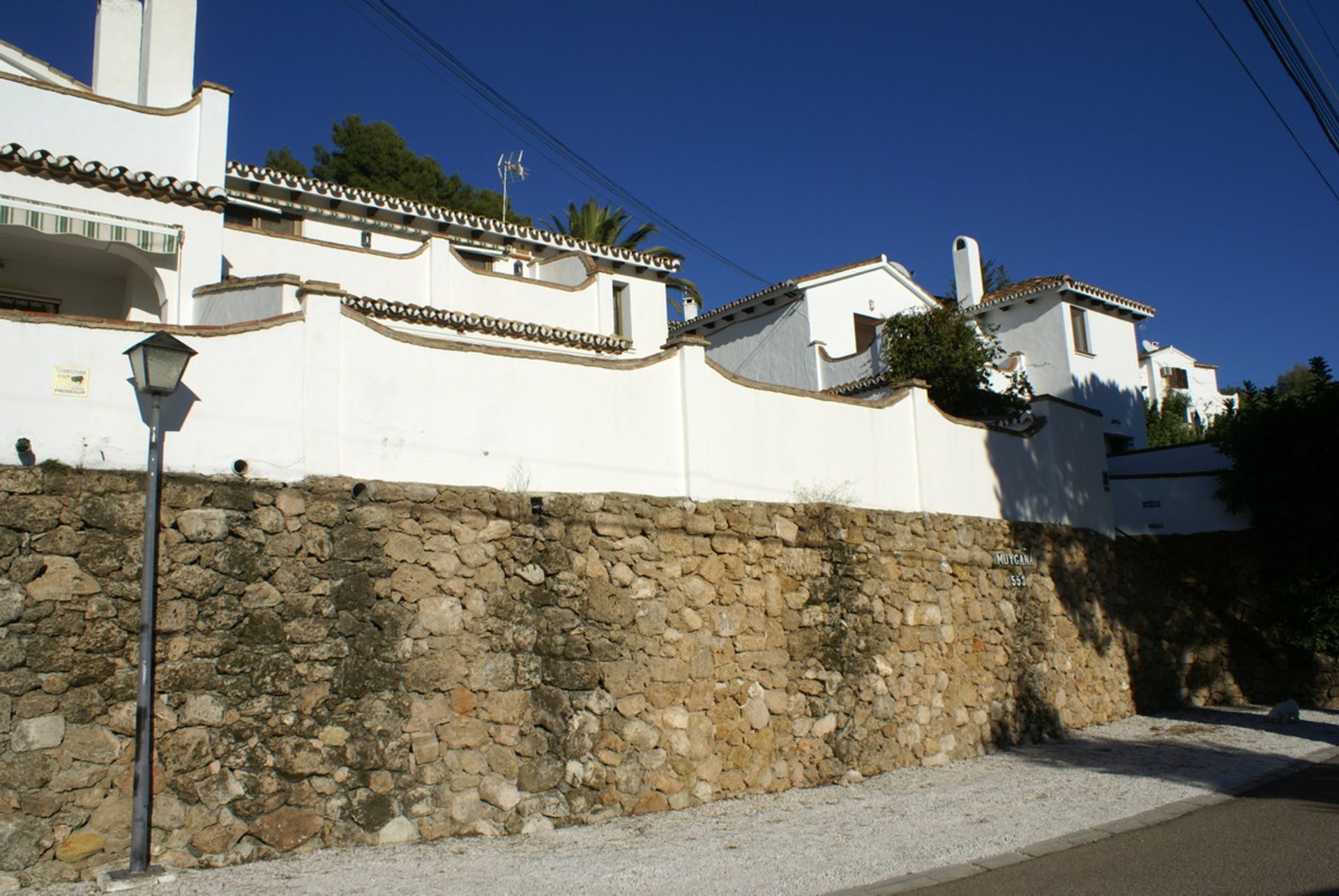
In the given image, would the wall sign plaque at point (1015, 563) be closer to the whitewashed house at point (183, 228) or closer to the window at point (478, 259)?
the whitewashed house at point (183, 228)

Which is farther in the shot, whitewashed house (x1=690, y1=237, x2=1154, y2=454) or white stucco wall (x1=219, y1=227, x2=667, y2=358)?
whitewashed house (x1=690, y1=237, x2=1154, y2=454)

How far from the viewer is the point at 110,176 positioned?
13.4 metres

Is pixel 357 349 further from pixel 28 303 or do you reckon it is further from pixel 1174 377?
pixel 1174 377

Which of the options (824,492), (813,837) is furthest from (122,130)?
(813,837)

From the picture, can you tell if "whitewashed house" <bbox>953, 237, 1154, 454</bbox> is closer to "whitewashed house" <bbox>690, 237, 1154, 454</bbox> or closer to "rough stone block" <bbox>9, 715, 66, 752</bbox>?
"whitewashed house" <bbox>690, 237, 1154, 454</bbox>

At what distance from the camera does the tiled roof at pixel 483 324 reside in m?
15.8

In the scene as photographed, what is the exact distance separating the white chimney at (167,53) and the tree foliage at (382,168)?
19054mm

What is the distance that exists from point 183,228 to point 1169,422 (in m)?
31.4

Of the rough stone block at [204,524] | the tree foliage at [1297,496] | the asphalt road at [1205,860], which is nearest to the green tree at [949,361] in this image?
the tree foliage at [1297,496]

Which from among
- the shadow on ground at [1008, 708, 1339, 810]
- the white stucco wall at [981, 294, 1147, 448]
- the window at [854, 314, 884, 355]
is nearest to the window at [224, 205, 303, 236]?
the window at [854, 314, 884, 355]

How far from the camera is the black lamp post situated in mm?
7500

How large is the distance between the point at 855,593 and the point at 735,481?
2342 mm

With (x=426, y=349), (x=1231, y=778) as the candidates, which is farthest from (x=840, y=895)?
(x=1231, y=778)

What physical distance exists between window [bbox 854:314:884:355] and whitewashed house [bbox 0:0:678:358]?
347 inches
